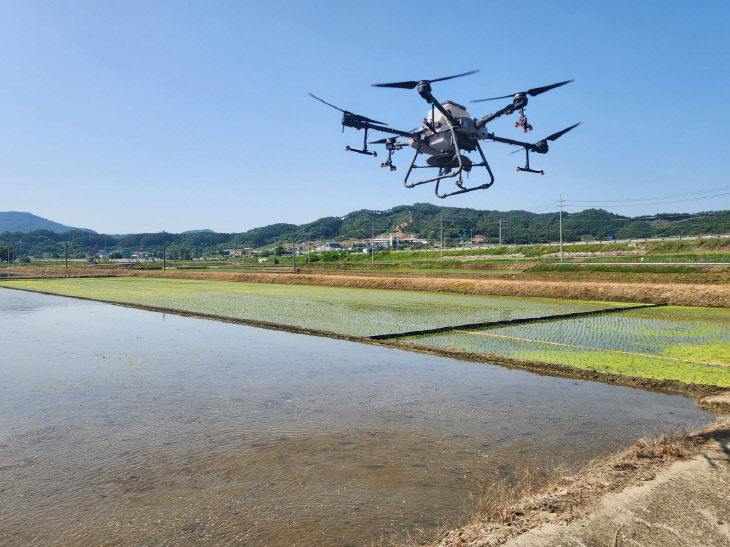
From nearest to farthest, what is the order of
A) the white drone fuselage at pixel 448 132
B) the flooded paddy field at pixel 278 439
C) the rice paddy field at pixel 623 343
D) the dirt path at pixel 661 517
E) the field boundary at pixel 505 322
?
the dirt path at pixel 661 517 → the flooded paddy field at pixel 278 439 → the rice paddy field at pixel 623 343 → the field boundary at pixel 505 322 → the white drone fuselage at pixel 448 132

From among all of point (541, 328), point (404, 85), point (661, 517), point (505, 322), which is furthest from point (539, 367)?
point (404, 85)

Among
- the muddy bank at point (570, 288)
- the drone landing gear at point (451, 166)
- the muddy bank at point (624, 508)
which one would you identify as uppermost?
the drone landing gear at point (451, 166)

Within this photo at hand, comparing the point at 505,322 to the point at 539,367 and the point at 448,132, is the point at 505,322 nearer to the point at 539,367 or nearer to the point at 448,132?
the point at 539,367

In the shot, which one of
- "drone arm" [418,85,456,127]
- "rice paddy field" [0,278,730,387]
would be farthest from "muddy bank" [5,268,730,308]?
"drone arm" [418,85,456,127]

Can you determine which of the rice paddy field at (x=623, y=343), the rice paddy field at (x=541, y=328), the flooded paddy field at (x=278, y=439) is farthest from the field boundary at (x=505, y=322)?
the flooded paddy field at (x=278, y=439)

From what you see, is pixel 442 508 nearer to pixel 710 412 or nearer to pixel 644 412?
pixel 644 412

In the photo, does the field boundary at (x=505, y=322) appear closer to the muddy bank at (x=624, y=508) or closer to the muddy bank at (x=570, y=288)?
the muddy bank at (x=570, y=288)
